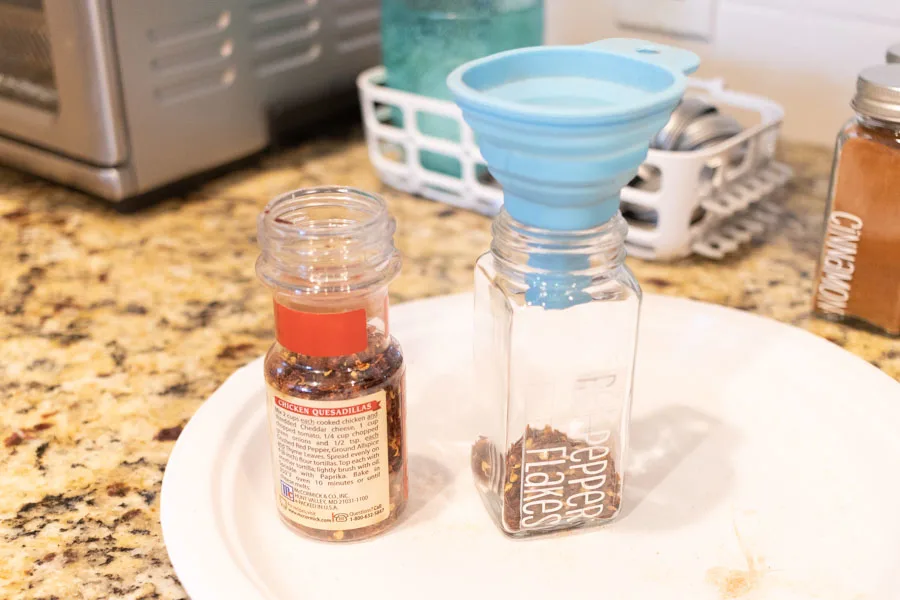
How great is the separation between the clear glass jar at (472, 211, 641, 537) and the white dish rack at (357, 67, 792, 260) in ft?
0.90

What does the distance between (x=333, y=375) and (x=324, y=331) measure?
0.09ft

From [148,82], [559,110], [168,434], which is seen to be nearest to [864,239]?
[559,110]

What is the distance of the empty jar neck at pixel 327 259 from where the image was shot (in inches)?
20.4

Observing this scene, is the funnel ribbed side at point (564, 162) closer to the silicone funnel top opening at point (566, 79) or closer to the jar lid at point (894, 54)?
the silicone funnel top opening at point (566, 79)

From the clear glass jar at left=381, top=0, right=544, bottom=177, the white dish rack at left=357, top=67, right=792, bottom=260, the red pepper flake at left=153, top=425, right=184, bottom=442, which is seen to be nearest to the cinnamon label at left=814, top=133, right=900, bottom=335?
the white dish rack at left=357, top=67, right=792, bottom=260

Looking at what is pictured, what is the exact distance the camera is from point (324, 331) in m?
0.51

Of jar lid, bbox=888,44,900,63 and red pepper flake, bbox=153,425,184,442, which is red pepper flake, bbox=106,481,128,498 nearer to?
red pepper flake, bbox=153,425,184,442

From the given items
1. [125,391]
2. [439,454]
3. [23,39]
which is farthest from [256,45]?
[439,454]

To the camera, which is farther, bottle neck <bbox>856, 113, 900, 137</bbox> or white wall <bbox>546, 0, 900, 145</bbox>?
white wall <bbox>546, 0, 900, 145</bbox>

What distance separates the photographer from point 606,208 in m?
0.50

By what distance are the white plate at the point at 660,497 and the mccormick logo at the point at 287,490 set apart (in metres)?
0.03

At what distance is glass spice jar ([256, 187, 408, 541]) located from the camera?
1.70 feet

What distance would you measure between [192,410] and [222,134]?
15.7 inches

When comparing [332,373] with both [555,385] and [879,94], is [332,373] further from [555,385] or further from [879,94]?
[879,94]
